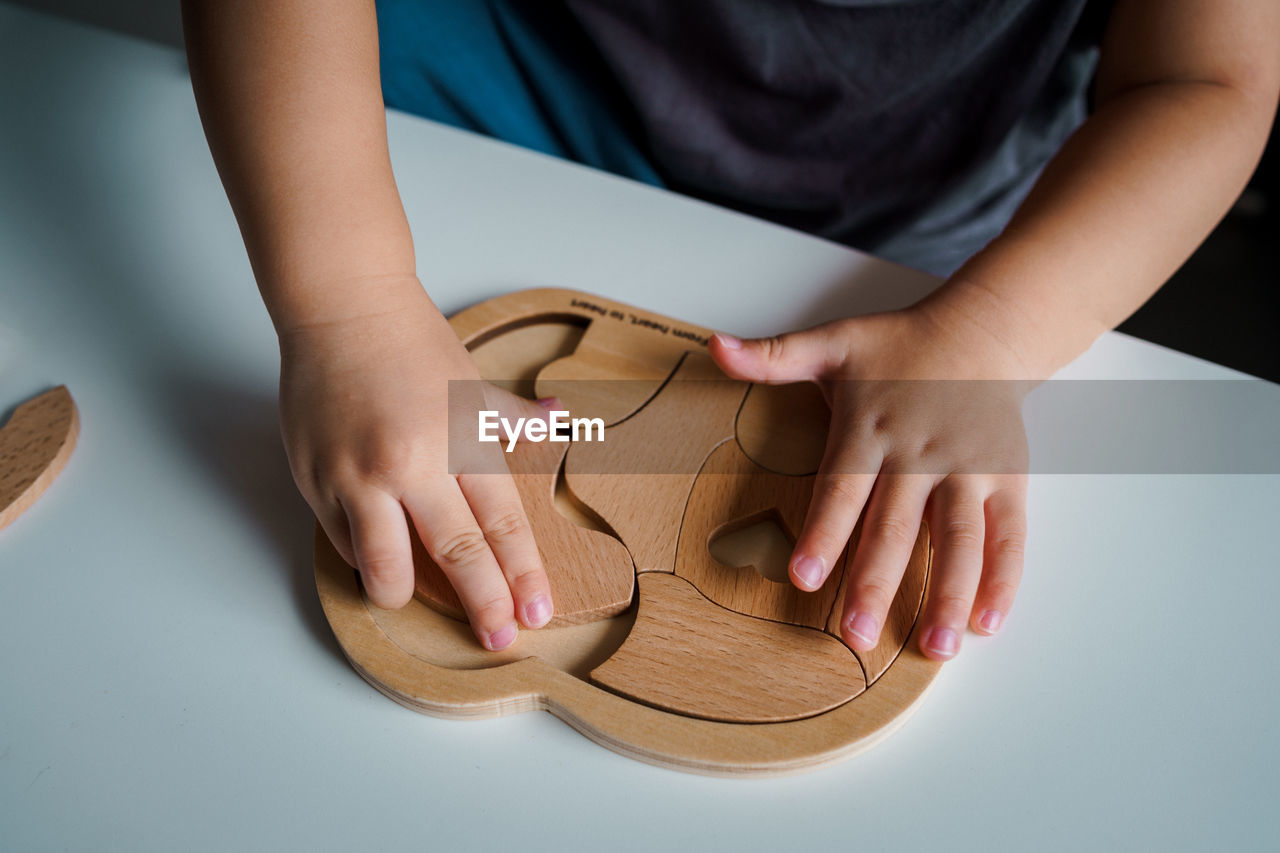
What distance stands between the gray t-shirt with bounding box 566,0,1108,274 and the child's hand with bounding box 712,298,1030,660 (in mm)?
345

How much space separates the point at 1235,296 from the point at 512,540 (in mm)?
1433

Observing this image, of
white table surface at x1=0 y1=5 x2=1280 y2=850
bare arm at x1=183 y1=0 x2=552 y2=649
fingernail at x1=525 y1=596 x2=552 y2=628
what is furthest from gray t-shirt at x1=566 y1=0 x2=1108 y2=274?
fingernail at x1=525 y1=596 x2=552 y2=628

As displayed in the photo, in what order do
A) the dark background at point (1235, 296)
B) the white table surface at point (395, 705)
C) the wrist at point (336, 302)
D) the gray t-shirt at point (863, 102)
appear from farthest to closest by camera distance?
the dark background at point (1235, 296), the gray t-shirt at point (863, 102), the wrist at point (336, 302), the white table surface at point (395, 705)

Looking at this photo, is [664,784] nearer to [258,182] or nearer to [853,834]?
[853,834]

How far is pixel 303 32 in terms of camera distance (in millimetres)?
528

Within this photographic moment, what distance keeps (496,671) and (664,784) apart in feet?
0.31

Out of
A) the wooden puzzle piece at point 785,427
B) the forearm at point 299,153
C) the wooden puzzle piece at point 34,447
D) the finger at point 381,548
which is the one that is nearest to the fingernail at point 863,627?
the wooden puzzle piece at point 785,427

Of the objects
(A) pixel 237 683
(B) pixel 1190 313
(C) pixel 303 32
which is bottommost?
(B) pixel 1190 313

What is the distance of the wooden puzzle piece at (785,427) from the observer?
52 cm

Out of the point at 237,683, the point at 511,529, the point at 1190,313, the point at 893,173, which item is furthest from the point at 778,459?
the point at 1190,313

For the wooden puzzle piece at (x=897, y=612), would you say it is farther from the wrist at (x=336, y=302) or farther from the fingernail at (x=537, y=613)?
the wrist at (x=336, y=302)

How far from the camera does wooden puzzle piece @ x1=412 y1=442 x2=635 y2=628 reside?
1.46 feet

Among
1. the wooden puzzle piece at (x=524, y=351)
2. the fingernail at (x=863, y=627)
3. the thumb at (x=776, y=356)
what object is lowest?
the fingernail at (x=863, y=627)

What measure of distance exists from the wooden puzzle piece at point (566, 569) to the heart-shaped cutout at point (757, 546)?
58mm
